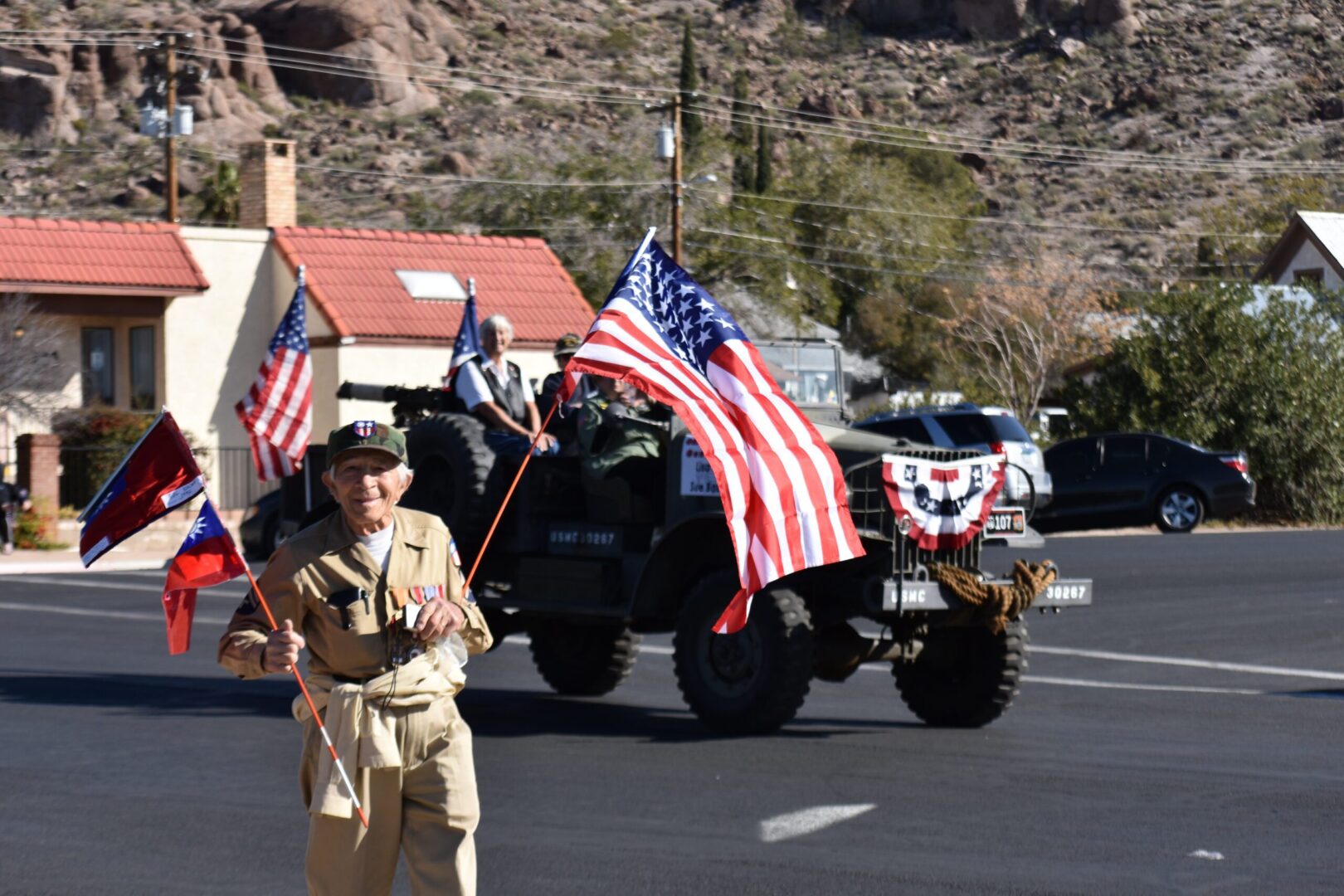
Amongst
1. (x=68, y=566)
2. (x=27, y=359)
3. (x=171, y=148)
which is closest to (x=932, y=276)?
(x=171, y=148)

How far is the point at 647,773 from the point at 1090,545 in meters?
17.1

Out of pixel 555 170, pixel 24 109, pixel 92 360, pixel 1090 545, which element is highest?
pixel 24 109

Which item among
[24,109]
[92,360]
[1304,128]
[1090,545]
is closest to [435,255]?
[92,360]

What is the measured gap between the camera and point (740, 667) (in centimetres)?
1102

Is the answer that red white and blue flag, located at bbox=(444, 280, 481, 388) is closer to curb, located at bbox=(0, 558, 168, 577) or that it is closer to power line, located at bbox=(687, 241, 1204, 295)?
curb, located at bbox=(0, 558, 168, 577)

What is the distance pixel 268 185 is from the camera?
37.9 m

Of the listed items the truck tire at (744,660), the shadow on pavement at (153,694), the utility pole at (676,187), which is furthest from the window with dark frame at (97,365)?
the truck tire at (744,660)

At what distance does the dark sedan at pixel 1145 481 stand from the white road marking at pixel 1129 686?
15884 millimetres

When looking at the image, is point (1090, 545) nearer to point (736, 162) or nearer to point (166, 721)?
point (166, 721)

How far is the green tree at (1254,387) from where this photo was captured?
34.1 meters

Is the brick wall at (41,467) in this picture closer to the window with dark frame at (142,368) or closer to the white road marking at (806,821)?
the window with dark frame at (142,368)

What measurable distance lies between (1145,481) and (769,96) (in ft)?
269

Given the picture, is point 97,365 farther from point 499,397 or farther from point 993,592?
point 993,592

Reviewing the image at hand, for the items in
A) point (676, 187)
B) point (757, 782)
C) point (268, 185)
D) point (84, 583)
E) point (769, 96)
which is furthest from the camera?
point (769, 96)
